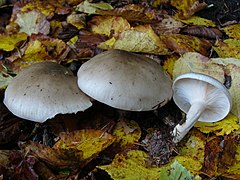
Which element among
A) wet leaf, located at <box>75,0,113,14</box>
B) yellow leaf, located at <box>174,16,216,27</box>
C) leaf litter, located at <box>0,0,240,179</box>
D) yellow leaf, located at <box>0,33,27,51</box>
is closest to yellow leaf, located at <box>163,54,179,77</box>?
leaf litter, located at <box>0,0,240,179</box>

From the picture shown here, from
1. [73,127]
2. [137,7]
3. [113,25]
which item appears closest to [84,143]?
[73,127]

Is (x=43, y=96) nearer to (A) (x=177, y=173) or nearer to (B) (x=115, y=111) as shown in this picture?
(B) (x=115, y=111)

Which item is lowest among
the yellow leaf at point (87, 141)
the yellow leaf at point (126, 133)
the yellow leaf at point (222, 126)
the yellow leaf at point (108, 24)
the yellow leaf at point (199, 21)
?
the yellow leaf at point (126, 133)

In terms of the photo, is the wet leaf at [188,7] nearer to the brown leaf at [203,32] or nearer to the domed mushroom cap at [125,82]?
the brown leaf at [203,32]

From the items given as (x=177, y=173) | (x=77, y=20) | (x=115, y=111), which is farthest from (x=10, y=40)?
(x=177, y=173)

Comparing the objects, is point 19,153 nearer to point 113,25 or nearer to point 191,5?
point 113,25

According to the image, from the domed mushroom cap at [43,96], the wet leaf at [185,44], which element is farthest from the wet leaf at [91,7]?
the domed mushroom cap at [43,96]
